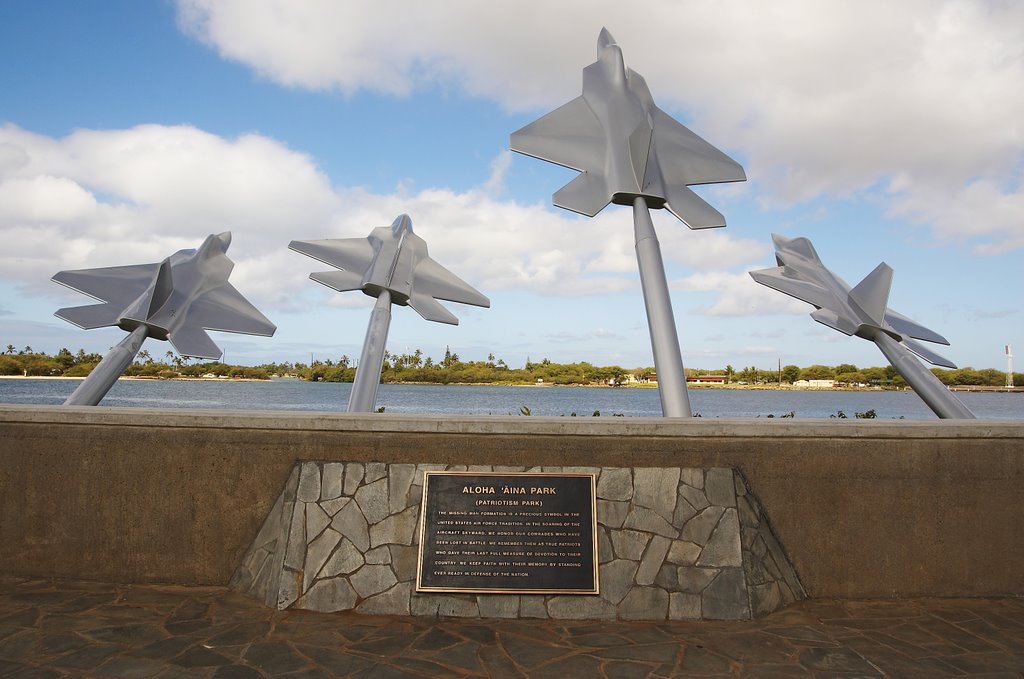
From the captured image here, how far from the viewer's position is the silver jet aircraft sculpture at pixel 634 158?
27.5 feet

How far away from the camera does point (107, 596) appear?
5.46 metres

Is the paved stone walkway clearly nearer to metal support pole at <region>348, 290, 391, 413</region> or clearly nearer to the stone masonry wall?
the stone masonry wall

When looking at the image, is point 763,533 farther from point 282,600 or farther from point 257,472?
point 257,472

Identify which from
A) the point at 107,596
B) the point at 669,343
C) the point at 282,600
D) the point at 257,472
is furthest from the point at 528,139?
the point at 107,596

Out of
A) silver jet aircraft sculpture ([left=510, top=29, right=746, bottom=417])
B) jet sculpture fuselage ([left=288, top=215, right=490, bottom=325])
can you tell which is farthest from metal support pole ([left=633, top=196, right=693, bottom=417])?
jet sculpture fuselage ([left=288, top=215, right=490, bottom=325])

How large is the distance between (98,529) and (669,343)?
242 inches

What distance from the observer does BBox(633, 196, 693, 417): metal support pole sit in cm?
757

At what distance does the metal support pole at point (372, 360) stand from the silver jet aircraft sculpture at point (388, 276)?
0.05 ft

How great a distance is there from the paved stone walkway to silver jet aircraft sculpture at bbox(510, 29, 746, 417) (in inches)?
141

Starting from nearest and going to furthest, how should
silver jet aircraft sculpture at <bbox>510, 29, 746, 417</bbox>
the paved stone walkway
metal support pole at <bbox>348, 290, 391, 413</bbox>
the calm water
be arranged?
the paved stone walkway < silver jet aircraft sculpture at <bbox>510, 29, 746, 417</bbox> < metal support pole at <bbox>348, 290, 391, 413</bbox> < the calm water

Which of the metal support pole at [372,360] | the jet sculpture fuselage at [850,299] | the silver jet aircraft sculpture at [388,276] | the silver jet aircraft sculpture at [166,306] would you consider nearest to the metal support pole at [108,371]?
the silver jet aircraft sculpture at [166,306]

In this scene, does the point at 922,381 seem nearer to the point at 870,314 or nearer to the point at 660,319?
the point at 870,314

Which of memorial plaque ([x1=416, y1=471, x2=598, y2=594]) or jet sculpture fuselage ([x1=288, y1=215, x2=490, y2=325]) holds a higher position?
jet sculpture fuselage ([x1=288, y1=215, x2=490, y2=325])

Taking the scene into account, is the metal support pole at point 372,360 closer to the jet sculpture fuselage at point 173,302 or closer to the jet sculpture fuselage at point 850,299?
the jet sculpture fuselage at point 173,302
